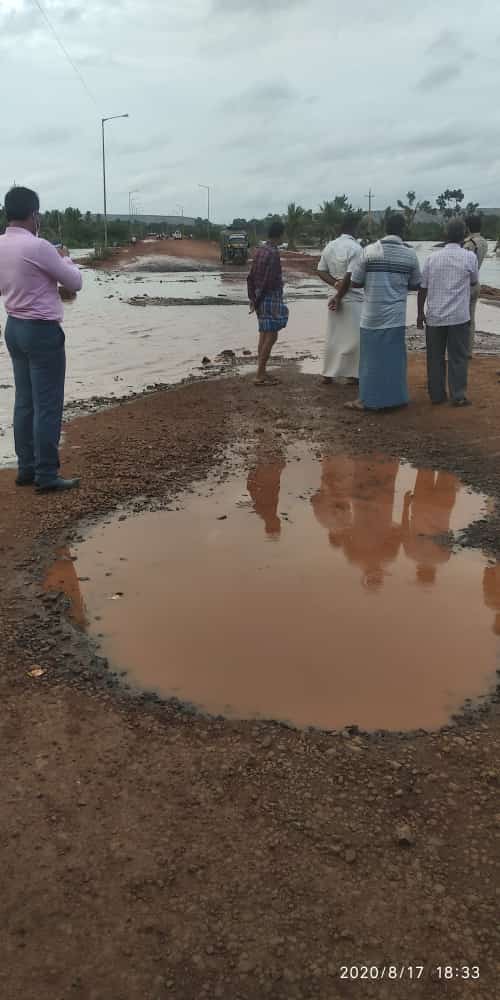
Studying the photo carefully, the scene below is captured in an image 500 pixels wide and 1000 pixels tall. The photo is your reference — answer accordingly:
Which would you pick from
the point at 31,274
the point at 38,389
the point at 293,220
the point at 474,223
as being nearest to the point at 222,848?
the point at 38,389

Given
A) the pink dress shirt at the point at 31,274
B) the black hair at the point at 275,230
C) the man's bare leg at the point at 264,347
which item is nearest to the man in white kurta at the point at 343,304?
the black hair at the point at 275,230

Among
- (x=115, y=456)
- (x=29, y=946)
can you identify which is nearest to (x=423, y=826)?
(x=29, y=946)

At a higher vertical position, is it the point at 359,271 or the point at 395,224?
the point at 395,224

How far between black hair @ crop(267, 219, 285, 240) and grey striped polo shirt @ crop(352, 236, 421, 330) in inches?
40.4

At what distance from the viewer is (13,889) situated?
6.19 feet

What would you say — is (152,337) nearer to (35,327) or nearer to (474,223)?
(474,223)

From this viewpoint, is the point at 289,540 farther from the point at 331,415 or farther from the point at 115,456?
the point at 331,415

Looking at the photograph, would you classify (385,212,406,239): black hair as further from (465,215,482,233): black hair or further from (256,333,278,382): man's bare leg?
(465,215,482,233): black hair

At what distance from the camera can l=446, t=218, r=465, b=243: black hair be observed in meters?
6.49

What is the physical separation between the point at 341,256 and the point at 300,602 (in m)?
4.97

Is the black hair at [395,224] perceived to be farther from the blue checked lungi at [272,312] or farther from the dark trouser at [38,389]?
the dark trouser at [38,389]

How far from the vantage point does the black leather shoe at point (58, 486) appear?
15.7 ft

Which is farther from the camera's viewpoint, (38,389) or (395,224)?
(395,224)

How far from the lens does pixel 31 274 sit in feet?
14.4
